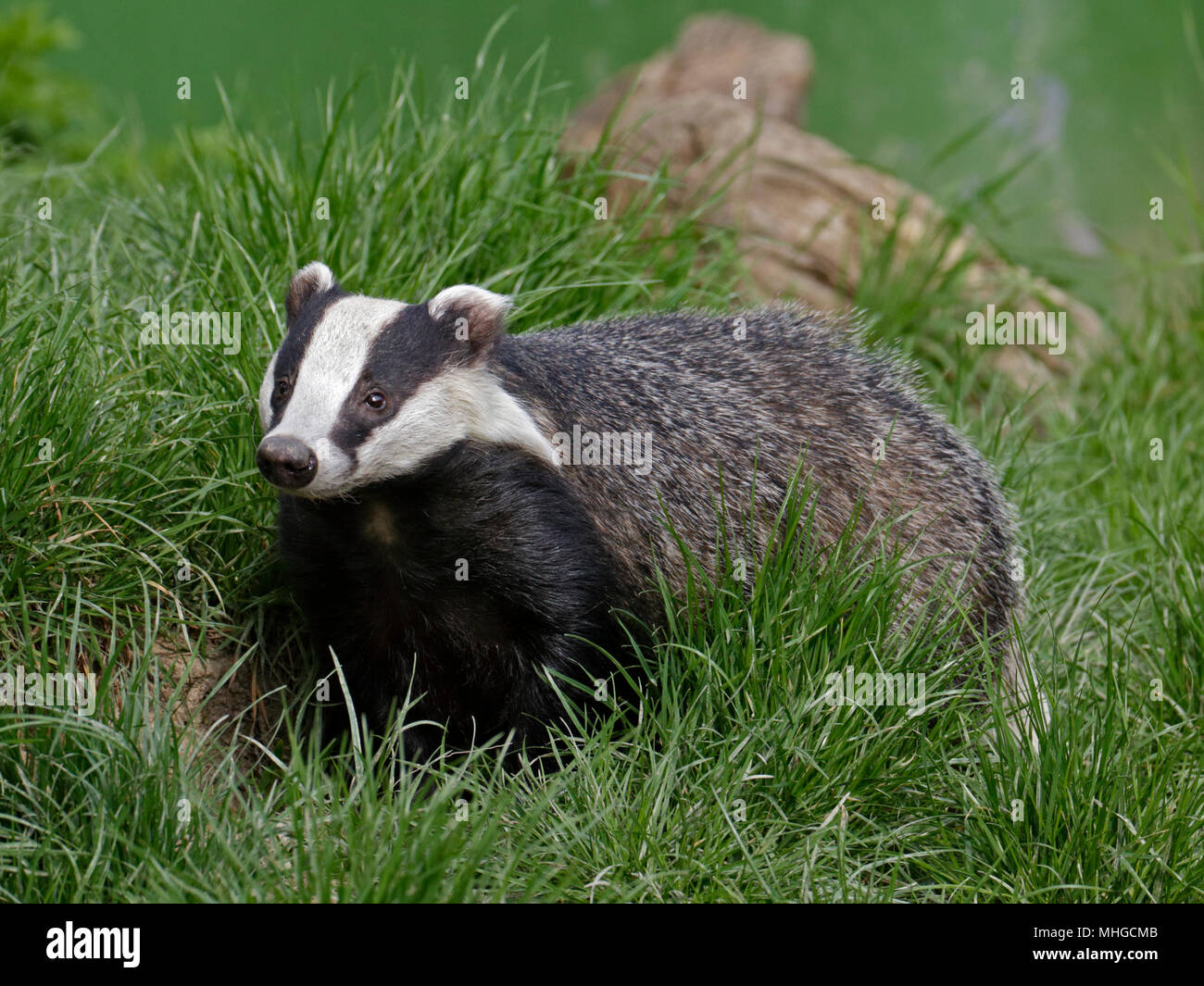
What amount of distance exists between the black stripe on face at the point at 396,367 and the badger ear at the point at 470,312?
0.02m

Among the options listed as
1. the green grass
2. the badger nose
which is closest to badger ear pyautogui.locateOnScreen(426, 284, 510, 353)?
the badger nose

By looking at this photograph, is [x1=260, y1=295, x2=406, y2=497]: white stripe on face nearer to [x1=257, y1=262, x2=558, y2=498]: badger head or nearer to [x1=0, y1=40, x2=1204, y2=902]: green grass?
[x1=257, y1=262, x2=558, y2=498]: badger head

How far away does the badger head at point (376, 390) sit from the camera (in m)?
3.47

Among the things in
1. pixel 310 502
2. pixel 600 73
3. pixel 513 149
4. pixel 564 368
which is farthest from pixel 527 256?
pixel 600 73

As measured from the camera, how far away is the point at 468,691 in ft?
13.9

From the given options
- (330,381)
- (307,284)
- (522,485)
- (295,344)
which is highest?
(307,284)

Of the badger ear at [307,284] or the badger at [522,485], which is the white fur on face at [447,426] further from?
the badger ear at [307,284]

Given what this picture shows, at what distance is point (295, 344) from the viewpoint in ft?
12.3

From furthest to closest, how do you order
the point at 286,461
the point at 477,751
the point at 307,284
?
the point at 307,284
the point at 477,751
the point at 286,461


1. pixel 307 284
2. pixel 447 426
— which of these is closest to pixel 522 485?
pixel 447 426

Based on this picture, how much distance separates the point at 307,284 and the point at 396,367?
1.84ft

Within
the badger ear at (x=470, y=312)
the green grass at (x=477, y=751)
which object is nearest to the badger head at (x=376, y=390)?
the badger ear at (x=470, y=312)

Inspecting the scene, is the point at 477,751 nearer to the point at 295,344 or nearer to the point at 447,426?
the point at 447,426
